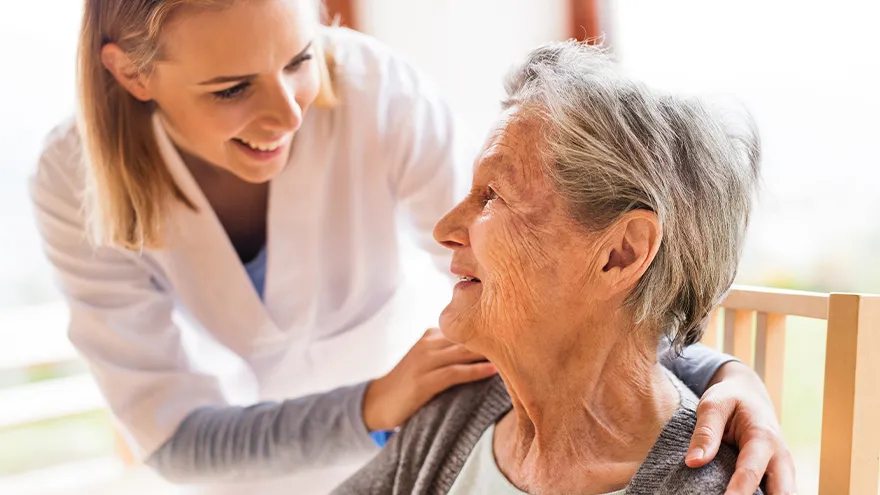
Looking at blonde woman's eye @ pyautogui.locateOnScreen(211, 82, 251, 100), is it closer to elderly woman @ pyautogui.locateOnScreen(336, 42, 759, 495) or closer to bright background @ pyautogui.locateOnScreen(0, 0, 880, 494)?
elderly woman @ pyautogui.locateOnScreen(336, 42, 759, 495)

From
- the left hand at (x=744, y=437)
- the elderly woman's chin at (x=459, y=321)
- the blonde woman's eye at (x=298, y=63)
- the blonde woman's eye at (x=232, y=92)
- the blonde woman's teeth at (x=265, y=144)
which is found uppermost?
the blonde woman's eye at (x=298, y=63)

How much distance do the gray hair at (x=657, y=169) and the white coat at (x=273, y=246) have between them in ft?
1.54

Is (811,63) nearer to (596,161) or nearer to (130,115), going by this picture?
A: (596,161)

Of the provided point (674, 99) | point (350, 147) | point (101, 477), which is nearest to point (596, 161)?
point (674, 99)

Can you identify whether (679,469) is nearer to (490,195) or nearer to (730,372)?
(730,372)

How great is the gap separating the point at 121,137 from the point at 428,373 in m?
0.64

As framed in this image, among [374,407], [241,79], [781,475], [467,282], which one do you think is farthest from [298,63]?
[781,475]

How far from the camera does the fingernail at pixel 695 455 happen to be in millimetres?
949

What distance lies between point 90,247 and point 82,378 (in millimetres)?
1824

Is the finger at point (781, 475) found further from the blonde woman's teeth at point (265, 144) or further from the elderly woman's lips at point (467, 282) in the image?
the blonde woman's teeth at point (265, 144)

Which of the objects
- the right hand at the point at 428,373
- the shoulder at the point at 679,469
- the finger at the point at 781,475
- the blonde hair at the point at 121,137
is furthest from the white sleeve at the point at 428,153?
the finger at the point at 781,475

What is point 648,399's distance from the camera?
1.08 metres

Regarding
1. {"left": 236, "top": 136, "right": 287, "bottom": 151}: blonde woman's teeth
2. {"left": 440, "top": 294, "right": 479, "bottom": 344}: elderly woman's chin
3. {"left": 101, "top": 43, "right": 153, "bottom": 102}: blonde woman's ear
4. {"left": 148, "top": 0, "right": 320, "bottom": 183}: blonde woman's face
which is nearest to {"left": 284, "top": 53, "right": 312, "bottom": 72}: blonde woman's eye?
{"left": 148, "top": 0, "right": 320, "bottom": 183}: blonde woman's face

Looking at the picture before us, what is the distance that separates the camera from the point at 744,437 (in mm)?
976
